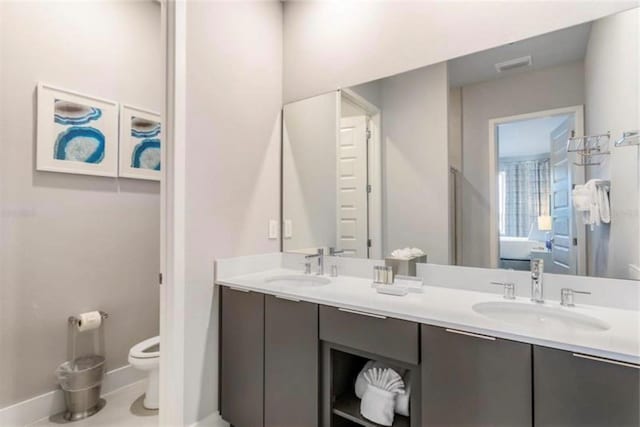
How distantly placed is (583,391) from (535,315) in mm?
433

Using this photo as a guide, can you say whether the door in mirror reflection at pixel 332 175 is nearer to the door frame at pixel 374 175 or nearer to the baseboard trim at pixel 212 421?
the door frame at pixel 374 175

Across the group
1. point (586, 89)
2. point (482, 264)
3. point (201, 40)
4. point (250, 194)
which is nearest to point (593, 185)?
point (586, 89)

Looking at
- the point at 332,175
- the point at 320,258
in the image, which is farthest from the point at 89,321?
the point at 332,175

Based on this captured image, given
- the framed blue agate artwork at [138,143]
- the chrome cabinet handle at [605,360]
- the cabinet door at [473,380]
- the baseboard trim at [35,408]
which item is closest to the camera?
the chrome cabinet handle at [605,360]

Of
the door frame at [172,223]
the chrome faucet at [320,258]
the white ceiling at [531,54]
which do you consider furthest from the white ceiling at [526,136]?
the door frame at [172,223]

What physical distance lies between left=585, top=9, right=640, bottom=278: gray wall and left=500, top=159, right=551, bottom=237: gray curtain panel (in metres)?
0.18

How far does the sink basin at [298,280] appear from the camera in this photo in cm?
198

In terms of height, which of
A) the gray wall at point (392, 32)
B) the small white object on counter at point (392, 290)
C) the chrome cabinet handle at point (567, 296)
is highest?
the gray wall at point (392, 32)

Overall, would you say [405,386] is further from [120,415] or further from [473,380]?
[120,415]

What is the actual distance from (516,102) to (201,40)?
5.48 ft

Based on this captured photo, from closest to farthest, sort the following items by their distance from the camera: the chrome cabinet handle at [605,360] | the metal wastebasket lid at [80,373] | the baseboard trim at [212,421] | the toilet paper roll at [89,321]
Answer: the chrome cabinet handle at [605,360]
the baseboard trim at [212,421]
the metal wastebasket lid at [80,373]
the toilet paper roll at [89,321]

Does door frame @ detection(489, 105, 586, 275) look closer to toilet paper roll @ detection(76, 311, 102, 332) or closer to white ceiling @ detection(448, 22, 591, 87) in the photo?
white ceiling @ detection(448, 22, 591, 87)

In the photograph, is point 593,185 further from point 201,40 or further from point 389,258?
point 201,40

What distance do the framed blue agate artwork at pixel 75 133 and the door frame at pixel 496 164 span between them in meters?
2.42
